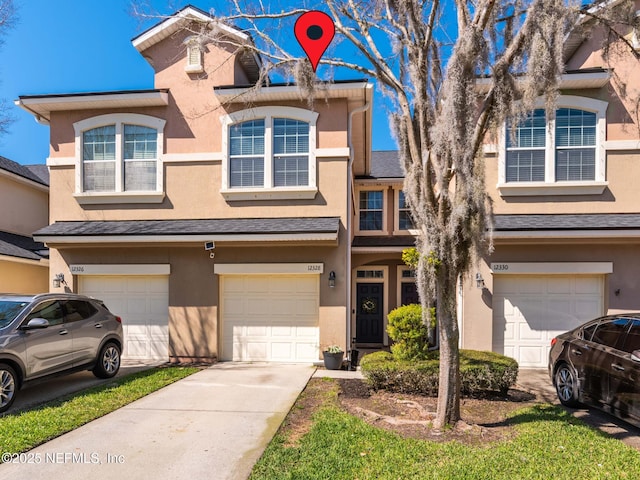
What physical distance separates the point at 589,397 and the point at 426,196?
3.93m

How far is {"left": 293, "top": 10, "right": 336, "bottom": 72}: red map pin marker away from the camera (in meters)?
6.89

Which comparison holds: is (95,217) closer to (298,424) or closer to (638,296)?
(298,424)

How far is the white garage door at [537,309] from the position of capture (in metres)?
9.69

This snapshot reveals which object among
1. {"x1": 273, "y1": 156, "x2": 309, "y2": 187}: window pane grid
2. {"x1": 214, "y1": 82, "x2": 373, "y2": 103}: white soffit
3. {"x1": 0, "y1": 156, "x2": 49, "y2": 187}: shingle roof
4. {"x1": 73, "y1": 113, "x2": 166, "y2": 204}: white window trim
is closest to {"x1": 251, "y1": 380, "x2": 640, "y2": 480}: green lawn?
{"x1": 273, "y1": 156, "x2": 309, "y2": 187}: window pane grid

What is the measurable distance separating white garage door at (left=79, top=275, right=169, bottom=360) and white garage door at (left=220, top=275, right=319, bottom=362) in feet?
5.18

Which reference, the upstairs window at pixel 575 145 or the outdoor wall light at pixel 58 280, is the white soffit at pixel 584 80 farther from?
the outdoor wall light at pixel 58 280

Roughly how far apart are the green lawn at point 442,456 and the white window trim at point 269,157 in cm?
575

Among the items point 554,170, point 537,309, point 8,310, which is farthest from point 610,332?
point 8,310

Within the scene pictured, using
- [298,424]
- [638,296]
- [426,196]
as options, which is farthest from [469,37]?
[638,296]

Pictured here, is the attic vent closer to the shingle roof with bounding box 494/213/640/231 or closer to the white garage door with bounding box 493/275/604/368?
the shingle roof with bounding box 494/213/640/231

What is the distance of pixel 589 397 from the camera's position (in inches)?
243

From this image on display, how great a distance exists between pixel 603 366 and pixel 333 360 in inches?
202

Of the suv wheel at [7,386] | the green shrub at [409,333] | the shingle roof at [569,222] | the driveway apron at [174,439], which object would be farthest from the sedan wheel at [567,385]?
the suv wheel at [7,386]

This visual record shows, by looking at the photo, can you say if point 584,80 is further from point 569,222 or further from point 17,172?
point 17,172
